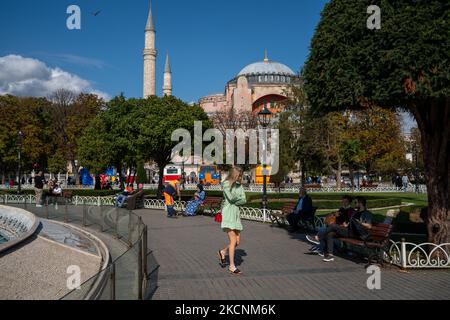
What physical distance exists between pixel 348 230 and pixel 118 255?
479 centimetres

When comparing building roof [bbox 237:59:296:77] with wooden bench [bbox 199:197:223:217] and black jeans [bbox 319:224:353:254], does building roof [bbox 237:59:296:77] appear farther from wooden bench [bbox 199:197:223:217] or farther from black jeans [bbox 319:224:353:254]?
black jeans [bbox 319:224:353:254]

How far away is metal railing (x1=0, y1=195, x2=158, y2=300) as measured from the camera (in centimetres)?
424

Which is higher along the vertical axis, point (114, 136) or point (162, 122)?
point (162, 122)

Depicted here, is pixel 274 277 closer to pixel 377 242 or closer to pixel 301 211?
pixel 377 242

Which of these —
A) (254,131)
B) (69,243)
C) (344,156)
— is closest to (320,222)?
(69,243)

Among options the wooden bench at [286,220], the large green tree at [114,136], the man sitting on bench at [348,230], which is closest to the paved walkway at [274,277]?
the man sitting on bench at [348,230]

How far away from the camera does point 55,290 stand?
23.3 feet

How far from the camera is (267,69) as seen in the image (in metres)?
91.1

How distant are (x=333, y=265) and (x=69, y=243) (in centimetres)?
621


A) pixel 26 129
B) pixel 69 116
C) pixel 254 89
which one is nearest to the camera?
pixel 26 129

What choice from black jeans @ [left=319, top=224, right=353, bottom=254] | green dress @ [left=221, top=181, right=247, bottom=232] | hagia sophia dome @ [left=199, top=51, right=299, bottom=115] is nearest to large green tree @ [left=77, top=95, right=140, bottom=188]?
black jeans @ [left=319, top=224, right=353, bottom=254]

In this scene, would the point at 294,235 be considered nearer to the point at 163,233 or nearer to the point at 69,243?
the point at 163,233

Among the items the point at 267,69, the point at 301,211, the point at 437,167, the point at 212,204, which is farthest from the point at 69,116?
the point at 267,69

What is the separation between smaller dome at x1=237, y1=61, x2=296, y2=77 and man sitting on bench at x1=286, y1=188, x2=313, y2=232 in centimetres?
7965
